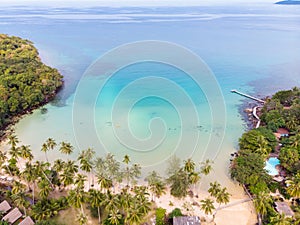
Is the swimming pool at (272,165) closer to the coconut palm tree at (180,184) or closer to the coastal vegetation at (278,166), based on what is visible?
the coastal vegetation at (278,166)

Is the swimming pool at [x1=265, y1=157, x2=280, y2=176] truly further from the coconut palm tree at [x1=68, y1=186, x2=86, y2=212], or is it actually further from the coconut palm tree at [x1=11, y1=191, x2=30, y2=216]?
→ the coconut palm tree at [x1=11, y1=191, x2=30, y2=216]

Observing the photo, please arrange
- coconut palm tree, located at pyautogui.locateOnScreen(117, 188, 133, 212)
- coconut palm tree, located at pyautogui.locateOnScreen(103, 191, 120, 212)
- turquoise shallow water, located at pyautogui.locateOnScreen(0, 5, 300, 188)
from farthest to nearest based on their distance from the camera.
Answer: turquoise shallow water, located at pyautogui.locateOnScreen(0, 5, 300, 188), coconut palm tree, located at pyautogui.locateOnScreen(117, 188, 133, 212), coconut palm tree, located at pyautogui.locateOnScreen(103, 191, 120, 212)

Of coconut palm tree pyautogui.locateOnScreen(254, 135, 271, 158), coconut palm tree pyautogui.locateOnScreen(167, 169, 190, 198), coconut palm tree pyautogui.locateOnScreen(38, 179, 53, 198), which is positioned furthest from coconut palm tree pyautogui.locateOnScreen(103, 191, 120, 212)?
coconut palm tree pyautogui.locateOnScreen(254, 135, 271, 158)

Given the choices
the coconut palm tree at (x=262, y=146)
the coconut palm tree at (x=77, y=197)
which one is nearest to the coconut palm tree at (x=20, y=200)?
the coconut palm tree at (x=77, y=197)

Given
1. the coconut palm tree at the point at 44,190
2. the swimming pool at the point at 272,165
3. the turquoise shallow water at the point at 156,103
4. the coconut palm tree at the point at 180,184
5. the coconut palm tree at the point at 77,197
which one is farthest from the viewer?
the turquoise shallow water at the point at 156,103

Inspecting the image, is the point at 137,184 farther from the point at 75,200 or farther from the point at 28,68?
the point at 28,68

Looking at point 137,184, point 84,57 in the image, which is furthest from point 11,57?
point 137,184
